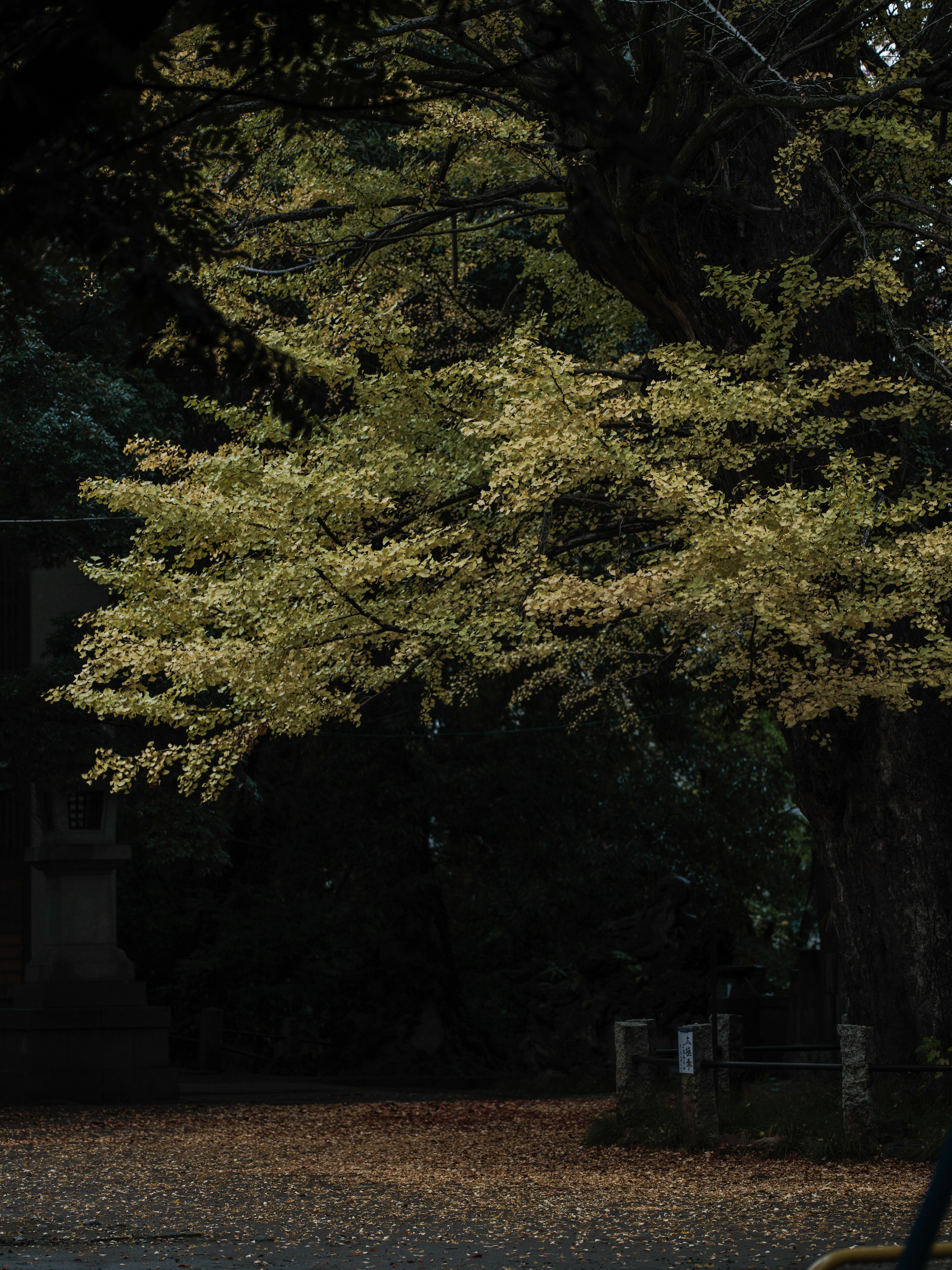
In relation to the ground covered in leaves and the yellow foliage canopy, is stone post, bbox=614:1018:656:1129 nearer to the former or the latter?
the ground covered in leaves

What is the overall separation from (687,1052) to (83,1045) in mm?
8400

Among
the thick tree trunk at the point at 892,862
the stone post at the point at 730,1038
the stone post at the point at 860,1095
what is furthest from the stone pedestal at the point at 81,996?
the stone post at the point at 860,1095

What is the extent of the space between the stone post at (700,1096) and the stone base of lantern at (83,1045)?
7736 millimetres

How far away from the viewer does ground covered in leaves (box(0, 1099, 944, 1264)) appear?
768 centimetres

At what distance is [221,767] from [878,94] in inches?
288

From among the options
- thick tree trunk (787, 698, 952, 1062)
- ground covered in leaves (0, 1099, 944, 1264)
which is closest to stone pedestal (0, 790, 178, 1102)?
ground covered in leaves (0, 1099, 944, 1264)

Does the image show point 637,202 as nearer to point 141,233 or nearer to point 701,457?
point 701,457

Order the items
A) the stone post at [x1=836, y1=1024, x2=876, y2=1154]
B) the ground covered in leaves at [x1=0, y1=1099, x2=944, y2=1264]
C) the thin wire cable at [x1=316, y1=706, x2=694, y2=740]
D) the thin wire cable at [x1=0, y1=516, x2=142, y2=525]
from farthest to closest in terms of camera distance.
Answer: the thin wire cable at [x1=316, y1=706, x2=694, y2=740] < the thin wire cable at [x1=0, y1=516, x2=142, y2=525] < the stone post at [x1=836, y1=1024, x2=876, y2=1154] < the ground covered in leaves at [x1=0, y1=1099, x2=944, y2=1264]

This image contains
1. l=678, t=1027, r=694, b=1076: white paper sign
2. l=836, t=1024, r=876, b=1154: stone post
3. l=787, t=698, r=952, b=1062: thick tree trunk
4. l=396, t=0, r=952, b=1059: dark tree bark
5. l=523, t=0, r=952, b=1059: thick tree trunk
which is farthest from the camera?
l=787, t=698, r=952, b=1062: thick tree trunk

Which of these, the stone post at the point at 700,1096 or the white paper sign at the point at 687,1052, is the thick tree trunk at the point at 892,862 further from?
the white paper sign at the point at 687,1052

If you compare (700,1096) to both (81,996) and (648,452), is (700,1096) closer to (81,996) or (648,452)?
(648,452)

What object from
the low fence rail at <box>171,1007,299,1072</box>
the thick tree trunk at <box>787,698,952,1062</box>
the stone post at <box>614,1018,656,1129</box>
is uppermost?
the thick tree trunk at <box>787,698,952,1062</box>

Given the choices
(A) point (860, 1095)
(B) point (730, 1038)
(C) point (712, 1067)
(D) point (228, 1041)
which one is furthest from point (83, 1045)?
(A) point (860, 1095)

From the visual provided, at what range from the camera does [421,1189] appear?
9.49 m
